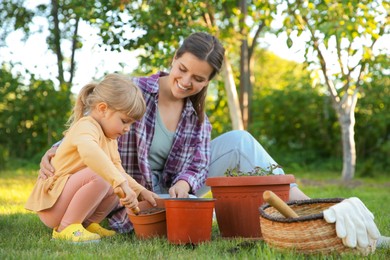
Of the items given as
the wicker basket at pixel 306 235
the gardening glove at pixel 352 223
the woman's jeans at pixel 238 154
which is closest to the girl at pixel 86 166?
the woman's jeans at pixel 238 154

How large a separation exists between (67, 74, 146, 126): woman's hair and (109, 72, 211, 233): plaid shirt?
12.9 inches

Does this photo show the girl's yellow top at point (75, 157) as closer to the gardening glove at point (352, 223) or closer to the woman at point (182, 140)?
the woman at point (182, 140)

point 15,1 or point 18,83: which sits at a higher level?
point 15,1

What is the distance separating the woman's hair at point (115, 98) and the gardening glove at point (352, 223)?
1.08m

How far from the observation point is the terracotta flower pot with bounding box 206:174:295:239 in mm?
2594

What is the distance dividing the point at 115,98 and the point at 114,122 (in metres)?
0.12

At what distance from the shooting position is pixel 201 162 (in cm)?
314

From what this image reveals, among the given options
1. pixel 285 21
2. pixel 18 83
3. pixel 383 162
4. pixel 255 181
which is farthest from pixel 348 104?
pixel 18 83

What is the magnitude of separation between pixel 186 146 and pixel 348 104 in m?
4.02

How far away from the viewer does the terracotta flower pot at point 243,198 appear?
259cm

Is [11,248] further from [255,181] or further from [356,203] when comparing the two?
[356,203]

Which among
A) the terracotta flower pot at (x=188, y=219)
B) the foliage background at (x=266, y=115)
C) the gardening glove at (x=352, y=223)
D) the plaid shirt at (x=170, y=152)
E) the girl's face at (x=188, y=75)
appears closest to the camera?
the gardening glove at (x=352, y=223)

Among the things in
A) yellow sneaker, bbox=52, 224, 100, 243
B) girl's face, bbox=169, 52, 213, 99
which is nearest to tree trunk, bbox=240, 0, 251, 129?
girl's face, bbox=169, 52, 213, 99

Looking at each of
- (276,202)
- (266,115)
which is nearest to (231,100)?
(266,115)
